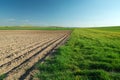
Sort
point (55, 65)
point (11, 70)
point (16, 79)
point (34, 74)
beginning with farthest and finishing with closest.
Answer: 1. point (55, 65)
2. point (11, 70)
3. point (34, 74)
4. point (16, 79)

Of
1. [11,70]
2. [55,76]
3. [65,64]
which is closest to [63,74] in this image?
[55,76]

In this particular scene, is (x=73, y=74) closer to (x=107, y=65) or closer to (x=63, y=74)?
(x=63, y=74)

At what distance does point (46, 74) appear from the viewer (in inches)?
295

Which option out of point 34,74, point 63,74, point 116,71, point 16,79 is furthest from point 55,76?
point 116,71

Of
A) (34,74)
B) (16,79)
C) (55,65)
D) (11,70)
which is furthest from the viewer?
(55,65)

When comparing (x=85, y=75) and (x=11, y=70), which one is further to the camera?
(x=11, y=70)

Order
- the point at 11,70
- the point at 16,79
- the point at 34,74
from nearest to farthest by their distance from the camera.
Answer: the point at 16,79 < the point at 34,74 < the point at 11,70

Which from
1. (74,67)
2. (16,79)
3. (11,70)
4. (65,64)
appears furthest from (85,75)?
(11,70)

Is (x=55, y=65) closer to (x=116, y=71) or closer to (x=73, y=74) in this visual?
(x=73, y=74)

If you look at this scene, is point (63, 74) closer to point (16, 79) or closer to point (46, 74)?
Answer: point (46, 74)

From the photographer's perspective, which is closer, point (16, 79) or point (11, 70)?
point (16, 79)

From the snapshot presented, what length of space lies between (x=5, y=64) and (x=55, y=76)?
3.43 metres

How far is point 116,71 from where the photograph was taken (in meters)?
8.31

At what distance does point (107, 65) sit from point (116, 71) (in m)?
0.84
